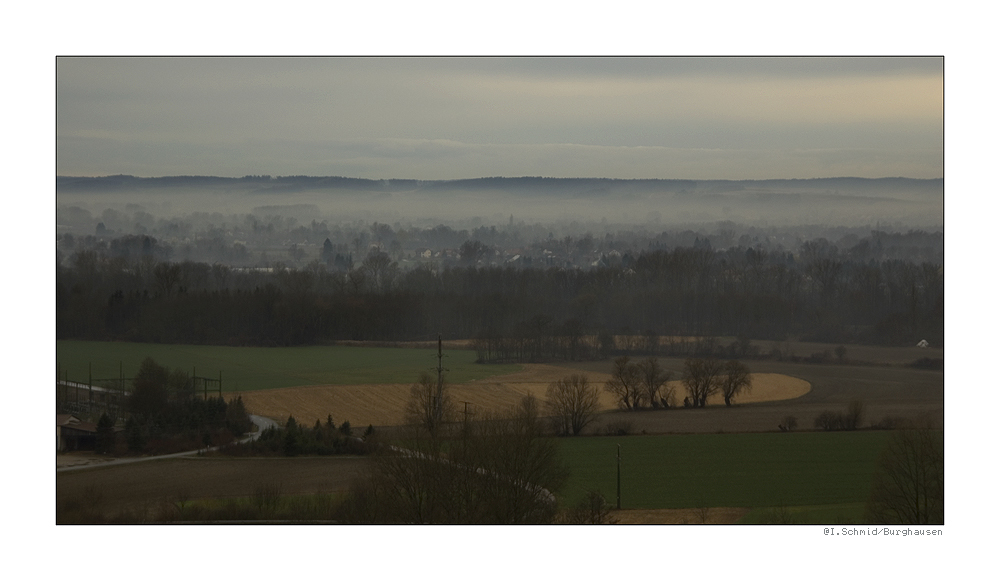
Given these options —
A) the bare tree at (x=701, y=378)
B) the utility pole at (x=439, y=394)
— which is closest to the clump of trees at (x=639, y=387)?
the bare tree at (x=701, y=378)

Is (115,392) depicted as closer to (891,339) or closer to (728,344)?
(728,344)

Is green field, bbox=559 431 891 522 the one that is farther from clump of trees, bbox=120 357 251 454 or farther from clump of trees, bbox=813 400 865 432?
clump of trees, bbox=120 357 251 454

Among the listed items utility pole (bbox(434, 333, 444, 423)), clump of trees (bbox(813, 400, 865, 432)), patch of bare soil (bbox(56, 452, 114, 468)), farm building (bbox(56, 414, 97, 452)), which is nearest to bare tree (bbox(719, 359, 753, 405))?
clump of trees (bbox(813, 400, 865, 432))

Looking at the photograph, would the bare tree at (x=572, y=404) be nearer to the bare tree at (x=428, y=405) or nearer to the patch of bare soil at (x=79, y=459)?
the bare tree at (x=428, y=405)

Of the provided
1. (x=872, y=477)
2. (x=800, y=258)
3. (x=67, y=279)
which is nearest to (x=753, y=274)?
(x=800, y=258)

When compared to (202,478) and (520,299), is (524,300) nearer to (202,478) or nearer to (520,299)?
(520,299)
